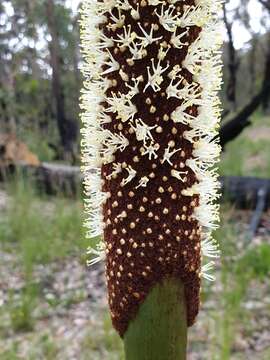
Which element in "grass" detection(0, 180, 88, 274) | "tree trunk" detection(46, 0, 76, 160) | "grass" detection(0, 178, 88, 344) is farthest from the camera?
"tree trunk" detection(46, 0, 76, 160)

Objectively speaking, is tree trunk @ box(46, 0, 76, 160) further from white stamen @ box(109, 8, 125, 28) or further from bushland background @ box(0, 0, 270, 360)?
white stamen @ box(109, 8, 125, 28)

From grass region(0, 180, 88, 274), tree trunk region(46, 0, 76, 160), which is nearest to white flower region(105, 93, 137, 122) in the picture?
grass region(0, 180, 88, 274)

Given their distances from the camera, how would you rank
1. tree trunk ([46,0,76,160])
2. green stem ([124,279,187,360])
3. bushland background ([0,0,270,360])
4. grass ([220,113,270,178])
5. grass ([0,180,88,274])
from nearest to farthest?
1. green stem ([124,279,187,360])
2. bushland background ([0,0,270,360])
3. grass ([0,180,88,274])
4. grass ([220,113,270,178])
5. tree trunk ([46,0,76,160])

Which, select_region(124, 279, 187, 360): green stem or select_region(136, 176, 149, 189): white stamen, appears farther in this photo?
select_region(124, 279, 187, 360): green stem

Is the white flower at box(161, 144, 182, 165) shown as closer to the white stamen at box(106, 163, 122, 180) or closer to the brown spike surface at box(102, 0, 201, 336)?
the brown spike surface at box(102, 0, 201, 336)

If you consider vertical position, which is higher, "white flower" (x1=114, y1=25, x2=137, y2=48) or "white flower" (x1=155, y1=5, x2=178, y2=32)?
"white flower" (x1=155, y1=5, x2=178, y2=32)

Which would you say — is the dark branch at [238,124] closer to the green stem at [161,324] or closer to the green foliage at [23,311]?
the green foliage at [23,311]

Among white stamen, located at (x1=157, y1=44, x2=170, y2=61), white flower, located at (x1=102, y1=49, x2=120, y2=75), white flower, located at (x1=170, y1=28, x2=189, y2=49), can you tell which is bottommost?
white flower, located at (x1=102, y1=49, x2=120, y2=75)
